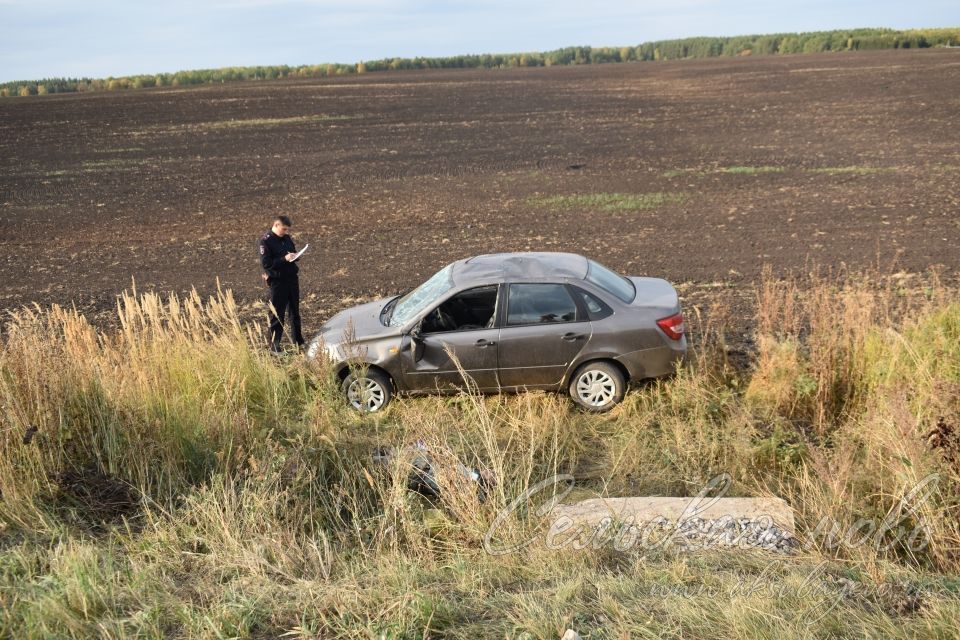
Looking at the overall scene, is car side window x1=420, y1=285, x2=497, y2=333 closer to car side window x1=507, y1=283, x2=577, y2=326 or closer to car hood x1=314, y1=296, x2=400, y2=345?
car side window x1=507, y1=283, x2=577, y2=326

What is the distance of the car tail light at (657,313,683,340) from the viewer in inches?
340

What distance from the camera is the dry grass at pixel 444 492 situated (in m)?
4.45

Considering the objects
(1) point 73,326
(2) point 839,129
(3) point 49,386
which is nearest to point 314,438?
(3) point 49,386

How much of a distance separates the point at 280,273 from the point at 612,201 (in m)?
11.5

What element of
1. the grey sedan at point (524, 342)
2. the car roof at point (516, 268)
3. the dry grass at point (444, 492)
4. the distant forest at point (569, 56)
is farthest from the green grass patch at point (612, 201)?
the distant forest at point (569, 56)

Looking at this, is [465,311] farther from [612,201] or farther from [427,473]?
[612,201]

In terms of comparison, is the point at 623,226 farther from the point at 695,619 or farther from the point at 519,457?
the point at 695,619

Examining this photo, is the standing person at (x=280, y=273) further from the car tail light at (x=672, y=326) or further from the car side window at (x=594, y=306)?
the car tail light at (x=672, y=326)

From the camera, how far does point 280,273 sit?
10820mm

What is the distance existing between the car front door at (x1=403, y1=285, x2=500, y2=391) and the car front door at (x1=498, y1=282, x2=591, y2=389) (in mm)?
153

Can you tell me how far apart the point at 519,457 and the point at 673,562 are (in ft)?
8.12

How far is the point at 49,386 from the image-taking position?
656 cm

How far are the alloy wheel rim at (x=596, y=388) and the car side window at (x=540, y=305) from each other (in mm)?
689

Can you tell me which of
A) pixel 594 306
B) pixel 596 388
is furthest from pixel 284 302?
pixel 596 388
